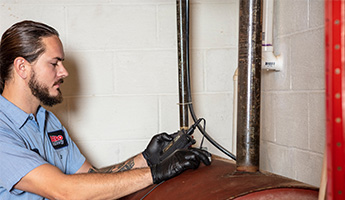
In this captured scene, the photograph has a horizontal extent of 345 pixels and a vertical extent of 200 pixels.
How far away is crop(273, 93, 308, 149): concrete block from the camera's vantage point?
1557 millimetres

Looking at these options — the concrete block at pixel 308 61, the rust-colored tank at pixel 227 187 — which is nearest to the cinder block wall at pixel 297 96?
the concrete block at pixel 308 61

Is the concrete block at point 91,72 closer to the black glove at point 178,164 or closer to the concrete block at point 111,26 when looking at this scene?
the concrete block at point 111,26

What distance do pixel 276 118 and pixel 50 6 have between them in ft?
4.20

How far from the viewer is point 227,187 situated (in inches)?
40.8

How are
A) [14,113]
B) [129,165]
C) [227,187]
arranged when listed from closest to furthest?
1. [227,187]
2. [14,113]
3. [129,165]

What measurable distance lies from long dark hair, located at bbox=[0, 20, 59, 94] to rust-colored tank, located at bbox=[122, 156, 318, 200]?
80cm

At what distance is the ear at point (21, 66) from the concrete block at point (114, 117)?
1.60 feet

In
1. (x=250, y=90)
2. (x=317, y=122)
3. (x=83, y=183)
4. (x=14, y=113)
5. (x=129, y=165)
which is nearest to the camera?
(x=250, y=90)

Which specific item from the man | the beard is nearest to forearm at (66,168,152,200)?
the man

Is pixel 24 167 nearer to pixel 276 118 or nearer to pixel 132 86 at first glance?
pixel 132 86

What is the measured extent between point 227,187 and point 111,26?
4.36 ft

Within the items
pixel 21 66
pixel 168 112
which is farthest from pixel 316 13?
pixel 21 66

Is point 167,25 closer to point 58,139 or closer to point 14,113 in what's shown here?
point 58,139

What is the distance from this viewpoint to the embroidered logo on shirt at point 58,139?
175 cm
